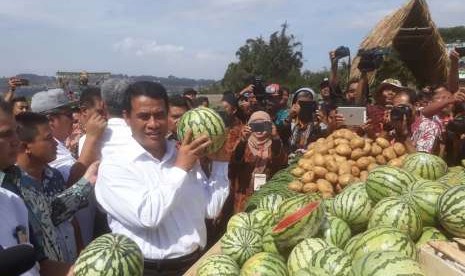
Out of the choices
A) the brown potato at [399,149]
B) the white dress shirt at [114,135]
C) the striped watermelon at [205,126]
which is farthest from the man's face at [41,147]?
the brown potato at [399,149]

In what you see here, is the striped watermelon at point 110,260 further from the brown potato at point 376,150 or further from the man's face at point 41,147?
the brown potato at point 376,150

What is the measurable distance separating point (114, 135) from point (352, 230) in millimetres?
1751

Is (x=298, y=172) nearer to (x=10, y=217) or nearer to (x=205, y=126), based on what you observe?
(x=205, y=126)

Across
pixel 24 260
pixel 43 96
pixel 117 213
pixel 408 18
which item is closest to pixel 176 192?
pixel 117 213

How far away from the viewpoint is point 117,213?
2904mm

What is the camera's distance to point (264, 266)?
2.68 meters

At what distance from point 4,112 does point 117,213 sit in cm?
94

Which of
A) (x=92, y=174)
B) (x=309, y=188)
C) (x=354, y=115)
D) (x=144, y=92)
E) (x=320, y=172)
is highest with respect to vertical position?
(x=144, y=92)

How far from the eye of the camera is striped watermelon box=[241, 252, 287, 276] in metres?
2.66

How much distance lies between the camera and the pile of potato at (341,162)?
4680 mm

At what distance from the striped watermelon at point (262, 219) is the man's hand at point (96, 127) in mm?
1218

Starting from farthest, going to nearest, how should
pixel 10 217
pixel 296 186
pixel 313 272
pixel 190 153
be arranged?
pixel 296 186
pixel 190 153
pixel 313 272
pixel 10 217

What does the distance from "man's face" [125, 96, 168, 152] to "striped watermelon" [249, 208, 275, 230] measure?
0.77 meters

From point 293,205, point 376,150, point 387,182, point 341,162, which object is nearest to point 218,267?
point 293,205
